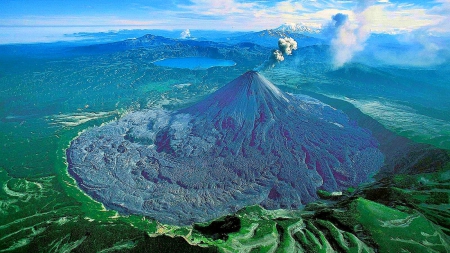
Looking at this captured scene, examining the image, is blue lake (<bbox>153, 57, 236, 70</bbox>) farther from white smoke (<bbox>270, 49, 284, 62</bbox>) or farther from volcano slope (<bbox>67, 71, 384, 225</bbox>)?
volcano slope (<bbox>67, 71, 384, 225</bbox>)

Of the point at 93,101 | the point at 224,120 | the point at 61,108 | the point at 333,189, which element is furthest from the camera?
the point at 93,101

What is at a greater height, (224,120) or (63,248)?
(224,120)

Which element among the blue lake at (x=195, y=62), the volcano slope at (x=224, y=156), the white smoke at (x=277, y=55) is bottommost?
the volcano slope at (x=224, y=156)

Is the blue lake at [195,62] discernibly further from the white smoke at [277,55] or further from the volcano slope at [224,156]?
the volcano slope at [224,156]

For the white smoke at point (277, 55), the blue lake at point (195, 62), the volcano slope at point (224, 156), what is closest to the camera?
the volcano slope at point (224, 156)

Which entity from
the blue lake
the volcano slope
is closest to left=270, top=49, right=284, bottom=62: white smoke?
the volcano slope

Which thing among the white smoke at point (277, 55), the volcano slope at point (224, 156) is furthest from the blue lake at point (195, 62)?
the volcano slope at point (224, 156)

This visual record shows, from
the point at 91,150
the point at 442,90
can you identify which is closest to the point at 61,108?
the point at 91,150

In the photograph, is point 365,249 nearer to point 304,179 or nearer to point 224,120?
point 304,179
